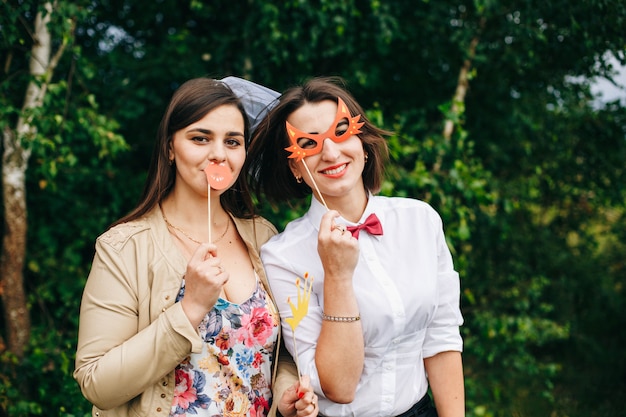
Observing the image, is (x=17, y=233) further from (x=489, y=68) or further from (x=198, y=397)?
(x=489, y=68)

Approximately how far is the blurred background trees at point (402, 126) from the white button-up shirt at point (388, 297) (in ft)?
3.08

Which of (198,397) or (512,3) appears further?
(512,3)

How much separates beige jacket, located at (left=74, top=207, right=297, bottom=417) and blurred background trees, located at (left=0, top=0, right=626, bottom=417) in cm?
111

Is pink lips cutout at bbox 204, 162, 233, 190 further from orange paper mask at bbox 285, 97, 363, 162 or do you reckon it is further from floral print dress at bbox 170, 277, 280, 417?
floral print dress at bbox 170, 277, 280, 417

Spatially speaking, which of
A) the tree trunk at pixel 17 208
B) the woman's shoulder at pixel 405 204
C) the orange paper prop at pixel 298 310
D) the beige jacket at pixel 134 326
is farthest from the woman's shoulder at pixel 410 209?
the tree trunk at pixel 17 208

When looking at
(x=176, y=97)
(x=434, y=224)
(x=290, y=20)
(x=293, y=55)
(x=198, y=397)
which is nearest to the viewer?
(x=198, y=397)

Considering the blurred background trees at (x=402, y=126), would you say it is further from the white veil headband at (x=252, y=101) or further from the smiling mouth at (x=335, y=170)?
the smiling mouth at (x=335, y=170)

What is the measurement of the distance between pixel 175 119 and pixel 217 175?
0.26m

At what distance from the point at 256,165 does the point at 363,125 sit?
48 centimetres

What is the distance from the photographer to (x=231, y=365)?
6.40 ft

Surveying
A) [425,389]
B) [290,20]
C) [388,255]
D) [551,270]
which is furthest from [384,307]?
[551,270]

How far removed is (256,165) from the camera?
2.41m

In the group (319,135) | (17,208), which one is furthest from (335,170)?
(17,208)

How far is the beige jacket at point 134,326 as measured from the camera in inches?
68.5
